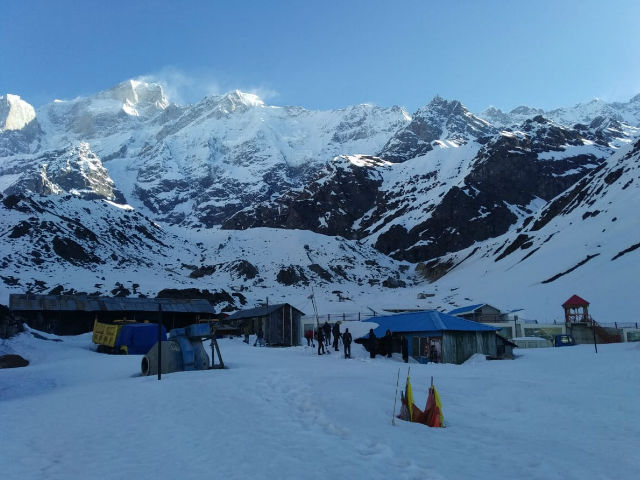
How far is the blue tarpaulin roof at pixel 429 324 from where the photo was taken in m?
26.1

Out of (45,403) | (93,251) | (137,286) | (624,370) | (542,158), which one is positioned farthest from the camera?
(542,158)

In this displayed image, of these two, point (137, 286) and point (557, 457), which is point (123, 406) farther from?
point (137, 286)

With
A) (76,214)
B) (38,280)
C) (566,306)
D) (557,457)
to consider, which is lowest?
(557,457)

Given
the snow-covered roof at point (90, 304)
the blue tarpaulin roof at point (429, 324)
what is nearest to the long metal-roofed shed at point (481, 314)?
the blue tarpaulin roof at point (429, 324)

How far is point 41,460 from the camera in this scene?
785cm

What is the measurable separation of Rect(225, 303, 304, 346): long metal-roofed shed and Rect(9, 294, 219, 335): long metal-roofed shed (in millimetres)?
6995

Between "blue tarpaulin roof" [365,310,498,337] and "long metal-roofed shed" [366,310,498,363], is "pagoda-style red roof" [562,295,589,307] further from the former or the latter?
"blue tarpaulin roof" [365,310,498,337]

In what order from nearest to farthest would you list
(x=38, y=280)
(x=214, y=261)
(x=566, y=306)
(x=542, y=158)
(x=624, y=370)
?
(x=624, y=370) → (x=566, y=306) → (x=38, y=280) → (x=214, y=261) → (x=542, y=158)

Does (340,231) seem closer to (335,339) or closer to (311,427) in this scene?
(335,339)

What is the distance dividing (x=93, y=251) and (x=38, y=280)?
63.4 ft

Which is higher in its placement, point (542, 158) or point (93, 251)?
point (542, 158)

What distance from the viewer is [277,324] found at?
135 ft

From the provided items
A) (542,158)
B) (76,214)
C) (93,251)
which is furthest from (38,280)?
(542,158)

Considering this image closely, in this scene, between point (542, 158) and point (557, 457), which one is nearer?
point (557, 457)
